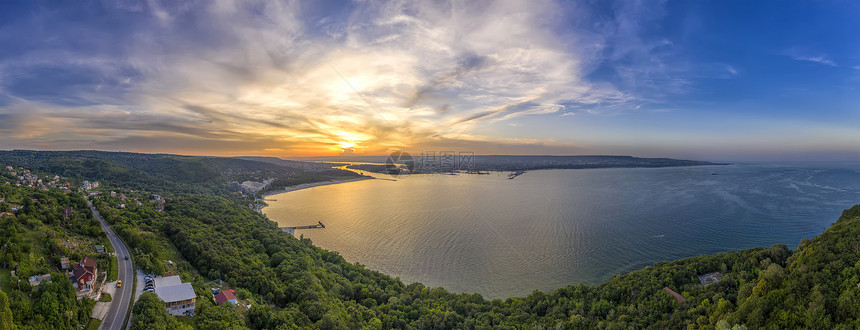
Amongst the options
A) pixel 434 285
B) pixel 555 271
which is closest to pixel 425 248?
pixel 434 285

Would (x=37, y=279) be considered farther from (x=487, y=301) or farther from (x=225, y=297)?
(x=487, y=301)

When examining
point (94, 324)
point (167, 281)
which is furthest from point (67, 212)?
point (94, 324)

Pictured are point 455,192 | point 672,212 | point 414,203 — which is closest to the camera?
point 672,212

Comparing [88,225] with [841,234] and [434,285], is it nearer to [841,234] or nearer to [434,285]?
[434,285]

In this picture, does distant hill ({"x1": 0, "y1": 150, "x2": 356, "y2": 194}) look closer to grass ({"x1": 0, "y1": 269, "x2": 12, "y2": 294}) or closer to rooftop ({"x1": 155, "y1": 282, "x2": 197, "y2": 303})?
grass ({"x1": 0, "y1": 269, "x2": 12, "y2": 294})

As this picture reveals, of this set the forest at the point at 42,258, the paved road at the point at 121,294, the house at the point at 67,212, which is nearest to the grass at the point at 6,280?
the forest at the point at 42,258

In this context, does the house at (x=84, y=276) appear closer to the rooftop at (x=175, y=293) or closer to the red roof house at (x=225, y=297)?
the rooftop at (x=175, y=293)
